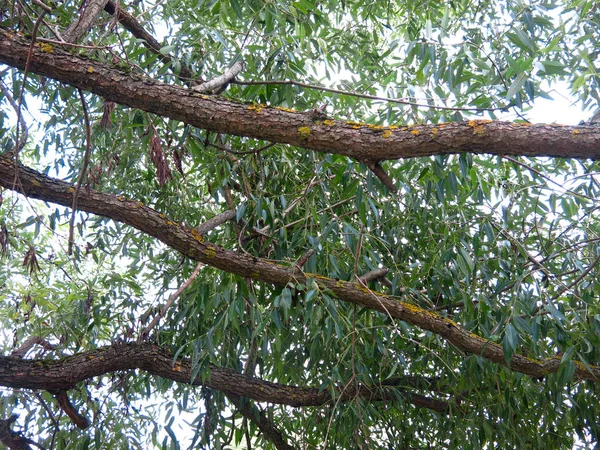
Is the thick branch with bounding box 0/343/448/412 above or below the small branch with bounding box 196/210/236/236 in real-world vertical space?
below

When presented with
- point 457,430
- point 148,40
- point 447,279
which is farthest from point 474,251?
point 148,40

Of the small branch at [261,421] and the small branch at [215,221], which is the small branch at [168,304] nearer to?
the small branch at [215,221]

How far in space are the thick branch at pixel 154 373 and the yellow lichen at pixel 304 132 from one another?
97cm

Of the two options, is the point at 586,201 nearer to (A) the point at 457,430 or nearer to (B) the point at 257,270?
(A) the point at 457,430

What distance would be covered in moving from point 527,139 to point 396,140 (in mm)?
250

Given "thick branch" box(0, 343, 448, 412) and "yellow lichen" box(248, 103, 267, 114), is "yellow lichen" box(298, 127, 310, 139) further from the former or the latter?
"thick branch" box(0, 343, 448, 412)

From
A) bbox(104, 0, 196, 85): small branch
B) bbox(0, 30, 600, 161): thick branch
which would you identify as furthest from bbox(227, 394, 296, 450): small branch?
bbox(0, 30, 600, 161): thick branch

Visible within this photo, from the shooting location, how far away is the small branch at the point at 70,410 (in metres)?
2.17

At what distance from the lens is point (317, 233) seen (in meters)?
2.11

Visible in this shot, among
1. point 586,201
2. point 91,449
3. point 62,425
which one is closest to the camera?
point 586,201

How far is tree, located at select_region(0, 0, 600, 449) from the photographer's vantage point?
5.34 feet

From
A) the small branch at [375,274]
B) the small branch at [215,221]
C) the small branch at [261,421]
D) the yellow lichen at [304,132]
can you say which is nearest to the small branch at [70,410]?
the small branch at [261,421]

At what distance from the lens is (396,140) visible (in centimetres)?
135

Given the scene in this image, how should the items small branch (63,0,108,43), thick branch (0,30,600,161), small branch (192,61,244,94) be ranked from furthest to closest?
small branch (63,0,108,43) < small branch (192,61,244,94) < thick branch (0,30,600,161)
